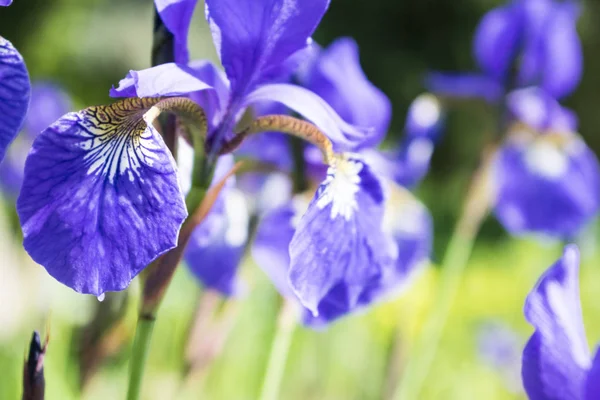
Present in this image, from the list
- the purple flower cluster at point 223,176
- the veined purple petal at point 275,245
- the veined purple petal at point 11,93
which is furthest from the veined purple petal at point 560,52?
the veined purple petal at point 11,93

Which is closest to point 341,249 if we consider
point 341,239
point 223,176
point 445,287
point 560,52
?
point 341,239

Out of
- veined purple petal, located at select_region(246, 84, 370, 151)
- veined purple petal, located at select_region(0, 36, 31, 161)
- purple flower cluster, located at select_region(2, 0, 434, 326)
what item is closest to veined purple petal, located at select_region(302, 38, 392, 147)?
purple flower cluster, located at select_region(2, 0, 434, 326)

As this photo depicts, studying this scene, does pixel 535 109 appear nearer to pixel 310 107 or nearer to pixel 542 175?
pixel 542 175

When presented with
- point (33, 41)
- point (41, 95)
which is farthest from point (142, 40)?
point (41, 95)

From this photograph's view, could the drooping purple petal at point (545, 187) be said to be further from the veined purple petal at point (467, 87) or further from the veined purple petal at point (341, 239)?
the veined purple petal at point (341, 239)

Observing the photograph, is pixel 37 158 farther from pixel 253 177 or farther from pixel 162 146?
pixel 253 177
